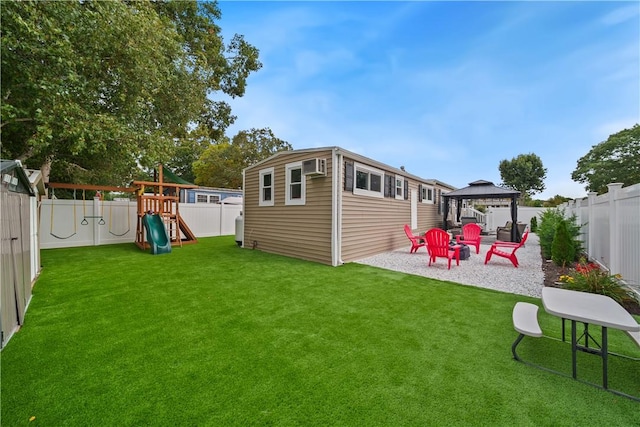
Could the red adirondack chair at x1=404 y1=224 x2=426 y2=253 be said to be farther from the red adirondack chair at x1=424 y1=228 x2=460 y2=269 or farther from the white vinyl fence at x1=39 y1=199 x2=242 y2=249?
the white vinyl fence at x1=39 y1=199 x2=242 y2=249

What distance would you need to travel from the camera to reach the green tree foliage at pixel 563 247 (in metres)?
6.07

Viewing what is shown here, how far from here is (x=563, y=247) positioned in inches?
241

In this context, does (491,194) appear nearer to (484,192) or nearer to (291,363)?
(484,192)

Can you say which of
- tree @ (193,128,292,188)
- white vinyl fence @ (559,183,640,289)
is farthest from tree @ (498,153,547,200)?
white vinyl fence @ (559,183,640,289)

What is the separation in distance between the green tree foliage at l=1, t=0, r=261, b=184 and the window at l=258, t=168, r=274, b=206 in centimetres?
282

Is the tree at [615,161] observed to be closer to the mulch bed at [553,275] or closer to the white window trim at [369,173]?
the mulch bed at [553,275]

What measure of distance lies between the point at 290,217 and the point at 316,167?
1.89 m

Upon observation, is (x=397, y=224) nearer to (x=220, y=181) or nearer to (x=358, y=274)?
(x=358, y=274)

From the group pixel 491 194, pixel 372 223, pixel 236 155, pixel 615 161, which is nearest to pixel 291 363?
pixel 372 223

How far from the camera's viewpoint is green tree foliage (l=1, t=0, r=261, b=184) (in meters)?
5.41

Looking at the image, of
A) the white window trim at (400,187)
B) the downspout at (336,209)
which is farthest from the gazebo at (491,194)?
the downspout at (336,209)

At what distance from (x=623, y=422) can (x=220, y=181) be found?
83.9ft

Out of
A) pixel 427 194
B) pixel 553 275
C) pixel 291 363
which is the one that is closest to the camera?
pixel 291 363

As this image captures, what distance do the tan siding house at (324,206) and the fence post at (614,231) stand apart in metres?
4.88
